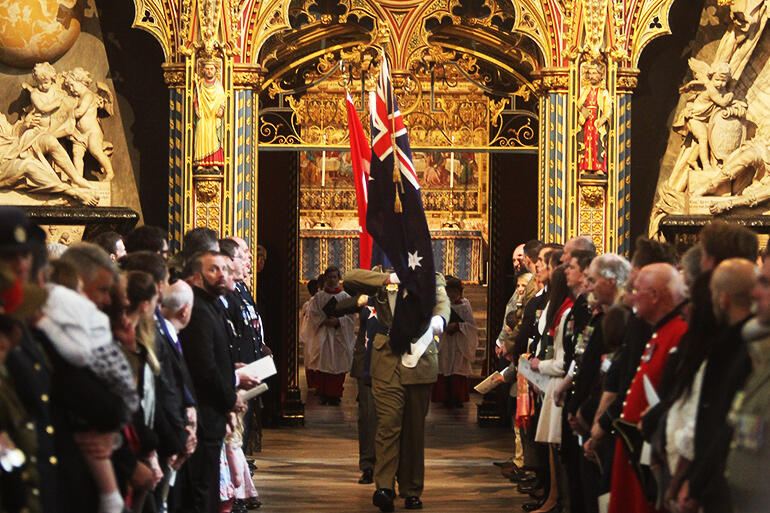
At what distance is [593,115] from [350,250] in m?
10.9

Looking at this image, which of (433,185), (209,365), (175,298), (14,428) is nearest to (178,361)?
(175,298)

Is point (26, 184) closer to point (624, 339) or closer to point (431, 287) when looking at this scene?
point (431, 287)

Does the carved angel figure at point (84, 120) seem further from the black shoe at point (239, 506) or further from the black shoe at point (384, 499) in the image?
the black shoe at point (384, 499)

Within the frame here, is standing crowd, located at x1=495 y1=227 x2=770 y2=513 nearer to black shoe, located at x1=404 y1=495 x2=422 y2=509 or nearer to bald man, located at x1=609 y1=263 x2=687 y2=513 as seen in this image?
bald man, located at x1=609 y1=263 x2=687 y2=513

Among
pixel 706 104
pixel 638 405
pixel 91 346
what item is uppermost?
pixel 706 104

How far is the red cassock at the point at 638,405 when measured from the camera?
243 inches

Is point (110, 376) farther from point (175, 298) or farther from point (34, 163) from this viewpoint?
point (34, 163)

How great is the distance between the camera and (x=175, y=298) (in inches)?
262

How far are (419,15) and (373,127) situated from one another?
3559 mm

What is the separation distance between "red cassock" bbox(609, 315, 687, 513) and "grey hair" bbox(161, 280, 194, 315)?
2166 mm

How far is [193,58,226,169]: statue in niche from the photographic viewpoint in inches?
499

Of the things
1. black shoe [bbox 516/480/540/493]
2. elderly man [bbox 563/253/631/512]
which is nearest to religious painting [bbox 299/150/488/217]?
black shoe [bbox 516/480/540/493]

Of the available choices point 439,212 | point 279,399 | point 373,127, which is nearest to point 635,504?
point 373,127

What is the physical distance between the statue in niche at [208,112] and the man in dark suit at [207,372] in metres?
5.36
